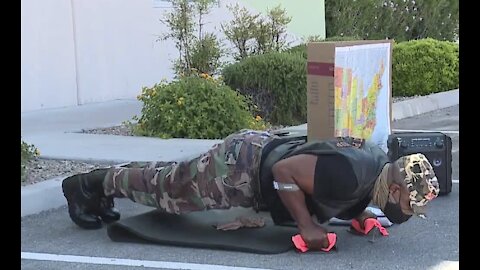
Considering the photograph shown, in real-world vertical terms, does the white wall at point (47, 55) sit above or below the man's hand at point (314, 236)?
above

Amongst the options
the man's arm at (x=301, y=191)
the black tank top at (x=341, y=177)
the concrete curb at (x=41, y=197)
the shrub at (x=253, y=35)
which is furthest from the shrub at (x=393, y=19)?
the man's arm at (x=301, y=191)

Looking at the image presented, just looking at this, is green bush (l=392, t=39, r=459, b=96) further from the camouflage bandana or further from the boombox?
the camouflage bandana

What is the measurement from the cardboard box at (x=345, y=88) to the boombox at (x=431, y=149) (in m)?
0.26

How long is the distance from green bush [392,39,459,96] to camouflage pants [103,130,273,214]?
30.4 ft

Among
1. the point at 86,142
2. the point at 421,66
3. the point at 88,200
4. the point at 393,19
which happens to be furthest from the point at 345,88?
the point at 393,19

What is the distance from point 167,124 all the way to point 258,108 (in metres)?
1.94

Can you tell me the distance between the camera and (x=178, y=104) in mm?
9742

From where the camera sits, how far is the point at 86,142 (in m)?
9.30

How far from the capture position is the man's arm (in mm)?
5328

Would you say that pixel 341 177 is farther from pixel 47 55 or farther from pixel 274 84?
pixel 47 55

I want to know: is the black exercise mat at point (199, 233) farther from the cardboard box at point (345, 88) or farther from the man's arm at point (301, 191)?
the cardboard box at point (345, 88)

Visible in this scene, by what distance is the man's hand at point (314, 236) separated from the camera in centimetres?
542

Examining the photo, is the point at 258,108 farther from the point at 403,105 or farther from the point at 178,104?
the point at 403,105

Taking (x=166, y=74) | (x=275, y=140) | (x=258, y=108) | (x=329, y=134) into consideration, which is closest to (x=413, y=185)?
(x=275, y=140)
